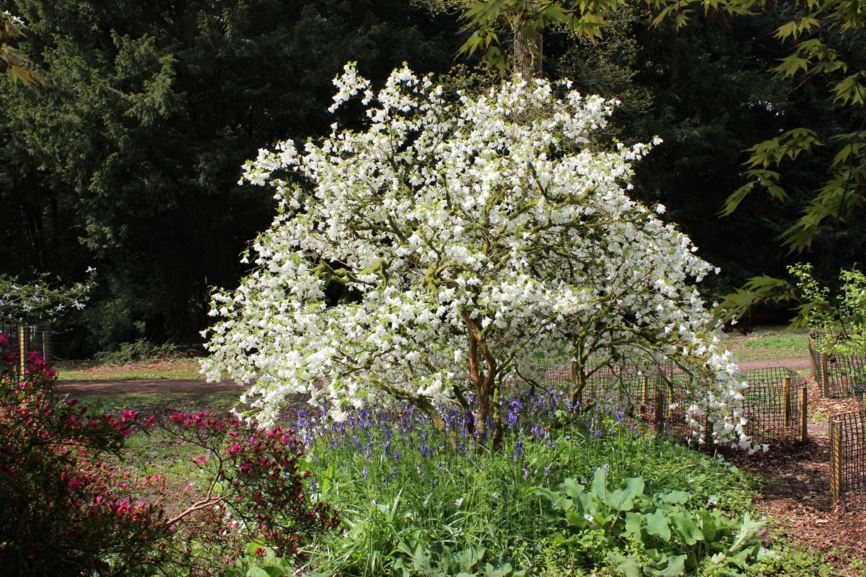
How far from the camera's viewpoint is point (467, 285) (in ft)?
15.7

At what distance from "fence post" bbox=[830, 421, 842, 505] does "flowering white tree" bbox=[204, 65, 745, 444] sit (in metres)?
0.58

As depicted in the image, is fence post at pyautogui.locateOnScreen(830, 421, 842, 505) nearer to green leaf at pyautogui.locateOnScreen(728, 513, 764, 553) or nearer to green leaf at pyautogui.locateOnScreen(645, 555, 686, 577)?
green leaf at pyautogui.locateOnScreen(728, 513, 764, 553)

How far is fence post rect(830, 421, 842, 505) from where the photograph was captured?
473 centimetres

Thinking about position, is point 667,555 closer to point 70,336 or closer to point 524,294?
point 524,294

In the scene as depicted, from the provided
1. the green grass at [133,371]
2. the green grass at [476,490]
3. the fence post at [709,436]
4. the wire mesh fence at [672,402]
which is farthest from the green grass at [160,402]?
the fence post at [709,436]

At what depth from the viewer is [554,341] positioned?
5727mm

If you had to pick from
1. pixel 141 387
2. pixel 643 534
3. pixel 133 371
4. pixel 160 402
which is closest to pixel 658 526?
pixel 643 534

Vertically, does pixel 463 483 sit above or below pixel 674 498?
above

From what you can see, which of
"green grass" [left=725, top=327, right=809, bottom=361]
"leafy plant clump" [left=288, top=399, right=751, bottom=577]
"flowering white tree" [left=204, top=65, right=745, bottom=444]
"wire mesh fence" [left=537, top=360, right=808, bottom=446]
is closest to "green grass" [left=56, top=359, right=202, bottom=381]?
"wire mesh fence" [left=537, top=360, right=808, bottom=446]

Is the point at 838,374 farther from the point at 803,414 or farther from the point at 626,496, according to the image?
the point at 626,496

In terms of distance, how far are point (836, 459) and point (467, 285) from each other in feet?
8.51

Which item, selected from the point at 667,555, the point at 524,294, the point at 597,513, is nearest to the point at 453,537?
the point at 597,513

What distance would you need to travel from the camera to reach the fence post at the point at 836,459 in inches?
186

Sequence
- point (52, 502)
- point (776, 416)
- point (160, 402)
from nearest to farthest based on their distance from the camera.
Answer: point (52, 502)
point (776, 416)
point (160, 402)
